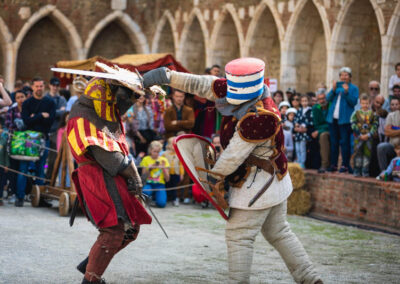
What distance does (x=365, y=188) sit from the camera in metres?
9.01

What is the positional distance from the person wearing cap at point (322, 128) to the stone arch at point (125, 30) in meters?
11.9

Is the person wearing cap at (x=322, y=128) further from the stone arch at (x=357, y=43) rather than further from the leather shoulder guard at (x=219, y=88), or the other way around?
the leather shoulder guard at (x=219, y=88)

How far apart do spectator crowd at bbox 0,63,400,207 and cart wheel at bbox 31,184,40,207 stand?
13 centimetres

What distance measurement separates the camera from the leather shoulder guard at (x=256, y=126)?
455cm

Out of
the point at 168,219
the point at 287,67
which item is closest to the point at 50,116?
the point at 168,219

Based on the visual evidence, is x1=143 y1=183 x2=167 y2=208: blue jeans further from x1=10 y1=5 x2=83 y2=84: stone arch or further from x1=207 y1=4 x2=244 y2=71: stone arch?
x1=10 y1=5 x2=83 y2=84: stone arch

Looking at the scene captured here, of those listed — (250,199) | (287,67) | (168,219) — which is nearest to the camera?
(250,199)

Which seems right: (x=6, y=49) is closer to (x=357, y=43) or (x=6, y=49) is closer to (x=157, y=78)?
(x=357, y=43)

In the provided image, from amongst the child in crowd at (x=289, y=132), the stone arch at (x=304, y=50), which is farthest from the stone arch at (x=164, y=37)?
the child in crowd at (x=289, y=132)

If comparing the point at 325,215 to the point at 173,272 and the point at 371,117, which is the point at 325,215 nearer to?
the point at 371,117

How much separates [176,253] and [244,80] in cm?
234

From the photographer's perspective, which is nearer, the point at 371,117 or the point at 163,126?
the point at 371,117

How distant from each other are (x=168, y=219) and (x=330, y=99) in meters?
3.08

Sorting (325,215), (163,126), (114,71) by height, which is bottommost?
(325,215)
